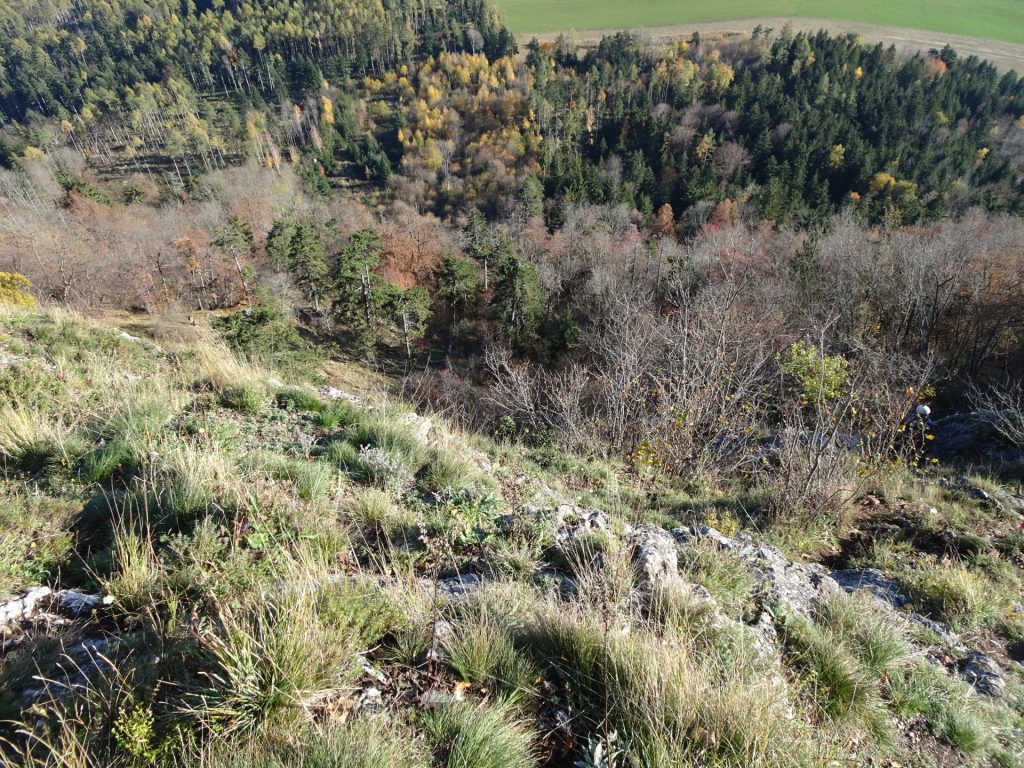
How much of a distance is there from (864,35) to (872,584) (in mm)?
133777

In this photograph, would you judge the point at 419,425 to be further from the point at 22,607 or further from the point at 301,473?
the point at 22,607

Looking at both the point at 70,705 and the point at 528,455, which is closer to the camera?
the point at 70,705

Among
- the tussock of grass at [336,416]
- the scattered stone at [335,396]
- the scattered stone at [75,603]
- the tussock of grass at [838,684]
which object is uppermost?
the scattered stone at [75,603]

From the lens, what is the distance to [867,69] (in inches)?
3236

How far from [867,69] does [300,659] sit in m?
116

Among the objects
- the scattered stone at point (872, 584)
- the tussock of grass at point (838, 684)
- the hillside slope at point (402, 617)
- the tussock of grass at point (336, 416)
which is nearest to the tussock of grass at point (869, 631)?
the hillside slope at point (402, 617)

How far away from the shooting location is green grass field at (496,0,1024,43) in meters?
98.2

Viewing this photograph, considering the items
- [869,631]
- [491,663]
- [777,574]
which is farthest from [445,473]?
[869,631]

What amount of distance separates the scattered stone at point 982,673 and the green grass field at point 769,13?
14165 cm

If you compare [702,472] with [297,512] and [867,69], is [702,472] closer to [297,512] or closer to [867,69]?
[297,512]

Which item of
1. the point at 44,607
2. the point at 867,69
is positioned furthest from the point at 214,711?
the point at 867,69

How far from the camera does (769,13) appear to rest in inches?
4373

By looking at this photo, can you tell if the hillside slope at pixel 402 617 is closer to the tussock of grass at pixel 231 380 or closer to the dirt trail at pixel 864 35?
the tussock of grass at pixel 231 380

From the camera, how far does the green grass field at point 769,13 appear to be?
98.2 metres
